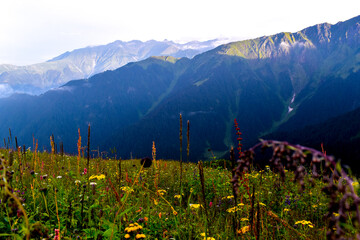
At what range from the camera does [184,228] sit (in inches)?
153

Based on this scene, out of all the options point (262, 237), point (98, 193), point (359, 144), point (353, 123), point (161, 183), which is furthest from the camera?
point (353, 123)

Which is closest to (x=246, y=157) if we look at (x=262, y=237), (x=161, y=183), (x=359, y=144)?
(x=262, y=237)

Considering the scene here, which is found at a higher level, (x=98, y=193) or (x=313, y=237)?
(x=98, y=193)

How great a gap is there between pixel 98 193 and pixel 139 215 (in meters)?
1.17

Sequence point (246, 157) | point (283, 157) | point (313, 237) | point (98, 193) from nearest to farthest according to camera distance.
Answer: point (283, 157) < point (246, 157) < point (313, 237) < point (98, 193)

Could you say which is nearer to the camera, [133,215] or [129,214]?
[129,214]

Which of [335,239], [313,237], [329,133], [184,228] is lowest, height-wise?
[329,133]

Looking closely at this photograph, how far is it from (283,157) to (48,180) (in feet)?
19.3

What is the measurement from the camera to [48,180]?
555 cm

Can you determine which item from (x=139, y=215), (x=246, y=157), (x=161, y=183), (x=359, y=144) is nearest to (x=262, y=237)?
(x=139, y=215)

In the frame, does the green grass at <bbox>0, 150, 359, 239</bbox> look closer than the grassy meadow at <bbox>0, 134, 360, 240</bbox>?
No

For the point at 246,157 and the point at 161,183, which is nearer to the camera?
the point at 246,157

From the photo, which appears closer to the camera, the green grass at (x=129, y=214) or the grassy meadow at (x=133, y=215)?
the grassy meadow at (x=133, y=215)

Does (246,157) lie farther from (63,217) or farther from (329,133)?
(329,133)
